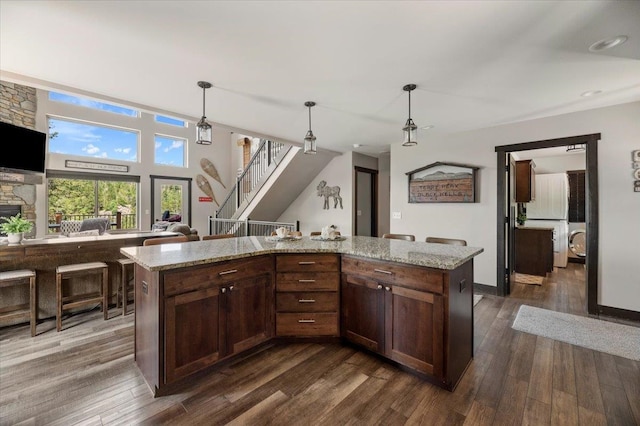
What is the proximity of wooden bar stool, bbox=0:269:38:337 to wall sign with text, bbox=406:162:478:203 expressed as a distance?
512 cm

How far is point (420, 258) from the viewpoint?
2.12 metres

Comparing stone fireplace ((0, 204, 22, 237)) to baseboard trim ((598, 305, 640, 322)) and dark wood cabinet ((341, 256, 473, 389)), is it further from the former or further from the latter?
baseboard trim ((598, 305, 640, 322))

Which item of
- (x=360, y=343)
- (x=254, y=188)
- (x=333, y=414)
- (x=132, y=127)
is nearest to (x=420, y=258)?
(x=360, y=343)

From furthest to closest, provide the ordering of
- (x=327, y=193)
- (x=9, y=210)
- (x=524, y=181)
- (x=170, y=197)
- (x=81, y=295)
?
(x=170, y=197) → (x=327, y=193) → (x=9, y=210) → (x=524, y=181) → (x=81, y=295)

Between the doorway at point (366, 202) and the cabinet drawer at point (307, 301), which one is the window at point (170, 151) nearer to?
the doorway at point (366, 202)

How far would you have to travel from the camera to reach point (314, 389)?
202 cm

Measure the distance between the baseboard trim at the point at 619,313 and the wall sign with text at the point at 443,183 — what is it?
6.49 ft

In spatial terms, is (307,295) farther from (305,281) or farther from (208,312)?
(208,312)

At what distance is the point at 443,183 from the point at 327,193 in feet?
8.41

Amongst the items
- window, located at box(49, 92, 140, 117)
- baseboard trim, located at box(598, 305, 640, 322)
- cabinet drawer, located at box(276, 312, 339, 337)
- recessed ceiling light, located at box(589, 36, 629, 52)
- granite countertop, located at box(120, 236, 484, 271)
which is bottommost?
baseboard trim, located at box(598, 305, 640, 322)

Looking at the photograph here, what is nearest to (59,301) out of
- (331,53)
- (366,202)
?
(331,53)

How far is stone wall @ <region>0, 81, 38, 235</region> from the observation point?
6012mm

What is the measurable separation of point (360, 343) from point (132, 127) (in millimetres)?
8937

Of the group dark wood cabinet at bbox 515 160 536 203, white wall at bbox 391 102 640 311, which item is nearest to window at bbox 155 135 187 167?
white wall at bbox 391 102 640 311
